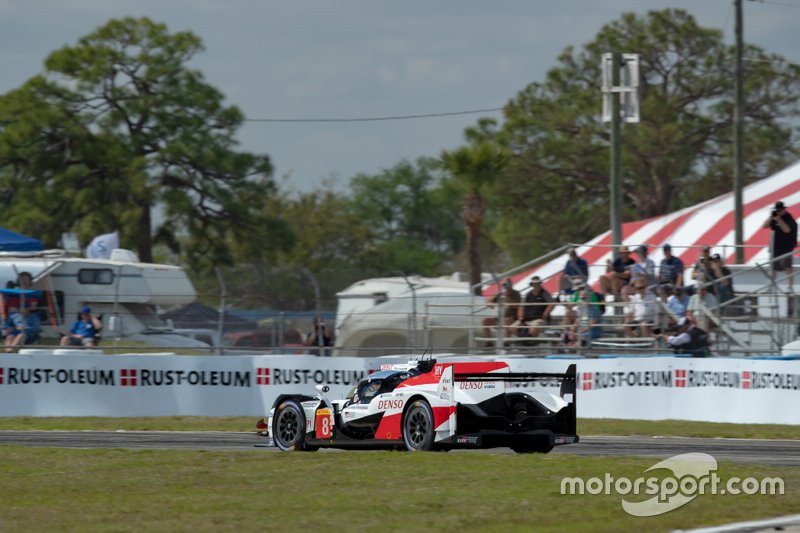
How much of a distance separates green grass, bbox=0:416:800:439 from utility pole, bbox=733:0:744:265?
10.3m

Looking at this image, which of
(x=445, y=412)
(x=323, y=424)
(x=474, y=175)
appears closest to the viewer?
(x=445, y=412)

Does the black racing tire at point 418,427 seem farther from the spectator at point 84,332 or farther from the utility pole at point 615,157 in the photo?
the utility pole at point 615,157

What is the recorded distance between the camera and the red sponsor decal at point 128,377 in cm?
2241

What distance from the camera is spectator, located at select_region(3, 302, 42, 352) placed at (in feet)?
76.9

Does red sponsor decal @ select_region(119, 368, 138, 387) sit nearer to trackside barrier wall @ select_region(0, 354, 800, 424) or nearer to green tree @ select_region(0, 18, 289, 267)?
trackside barrier wall @ select_region(0, 354, 800, 424)

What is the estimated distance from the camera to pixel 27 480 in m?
11.8

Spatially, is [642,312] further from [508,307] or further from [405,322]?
[405,322]

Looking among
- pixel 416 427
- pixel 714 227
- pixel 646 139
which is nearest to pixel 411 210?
pixel 646 139

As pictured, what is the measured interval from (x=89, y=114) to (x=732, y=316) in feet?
114

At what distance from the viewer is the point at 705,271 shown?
23875 mm

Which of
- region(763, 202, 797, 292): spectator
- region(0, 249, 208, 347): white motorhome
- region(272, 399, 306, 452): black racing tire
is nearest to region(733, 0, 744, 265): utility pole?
region(763, 202, 797, 292): spectator

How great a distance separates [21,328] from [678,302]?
11872 millimetres

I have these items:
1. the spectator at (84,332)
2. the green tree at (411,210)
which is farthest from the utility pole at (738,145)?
the green tree at (411,210)

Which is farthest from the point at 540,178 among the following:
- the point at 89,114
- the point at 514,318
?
the point at 514,318
